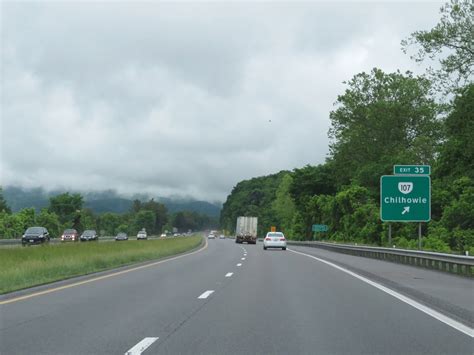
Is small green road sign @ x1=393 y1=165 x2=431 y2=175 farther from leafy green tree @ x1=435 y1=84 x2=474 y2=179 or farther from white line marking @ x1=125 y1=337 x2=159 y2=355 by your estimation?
white line marking @ x1=125 y1=337 x2=159 y2=355

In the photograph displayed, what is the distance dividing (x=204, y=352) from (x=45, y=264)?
1532 cm

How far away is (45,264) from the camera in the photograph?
21.5 metres

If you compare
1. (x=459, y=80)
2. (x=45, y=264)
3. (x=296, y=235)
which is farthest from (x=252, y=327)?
(x=296, y=235)

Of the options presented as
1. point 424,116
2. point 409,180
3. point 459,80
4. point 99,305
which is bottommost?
point 99,305

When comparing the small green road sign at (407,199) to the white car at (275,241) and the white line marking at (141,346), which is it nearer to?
the white car at (275,241)

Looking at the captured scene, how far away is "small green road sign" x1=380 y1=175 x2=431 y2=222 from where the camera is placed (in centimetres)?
2817

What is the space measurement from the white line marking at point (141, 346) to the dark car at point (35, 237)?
45086 millimetres

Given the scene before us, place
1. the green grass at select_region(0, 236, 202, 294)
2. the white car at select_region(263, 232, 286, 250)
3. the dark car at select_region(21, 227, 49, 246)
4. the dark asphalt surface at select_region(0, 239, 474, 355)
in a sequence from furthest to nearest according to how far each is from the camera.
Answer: the dark car at select_region(21, 227, 49, 246)
the white car at select_region(263, 232, 286, 250)
the green grass at select_region(0, 236, 202, 294)
the dark asphalt surface at select_region(0, 239, 474, 355)

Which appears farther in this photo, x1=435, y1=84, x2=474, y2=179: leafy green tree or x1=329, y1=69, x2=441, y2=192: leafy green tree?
x1=329, y1=69, x2=441, y2=192: leafy green tree

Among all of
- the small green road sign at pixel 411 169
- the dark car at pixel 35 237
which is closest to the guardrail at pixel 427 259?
the small green road sign at pixel 411 169

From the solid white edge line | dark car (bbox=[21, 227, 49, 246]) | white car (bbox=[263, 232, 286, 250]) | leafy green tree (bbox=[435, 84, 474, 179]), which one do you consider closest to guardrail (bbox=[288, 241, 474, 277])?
the solid white edge line

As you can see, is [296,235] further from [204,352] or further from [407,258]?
[204,352]

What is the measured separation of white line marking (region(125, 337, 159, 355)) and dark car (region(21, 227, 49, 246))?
148 feet

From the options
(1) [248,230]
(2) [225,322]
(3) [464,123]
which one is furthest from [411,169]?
(1) [248,230]
